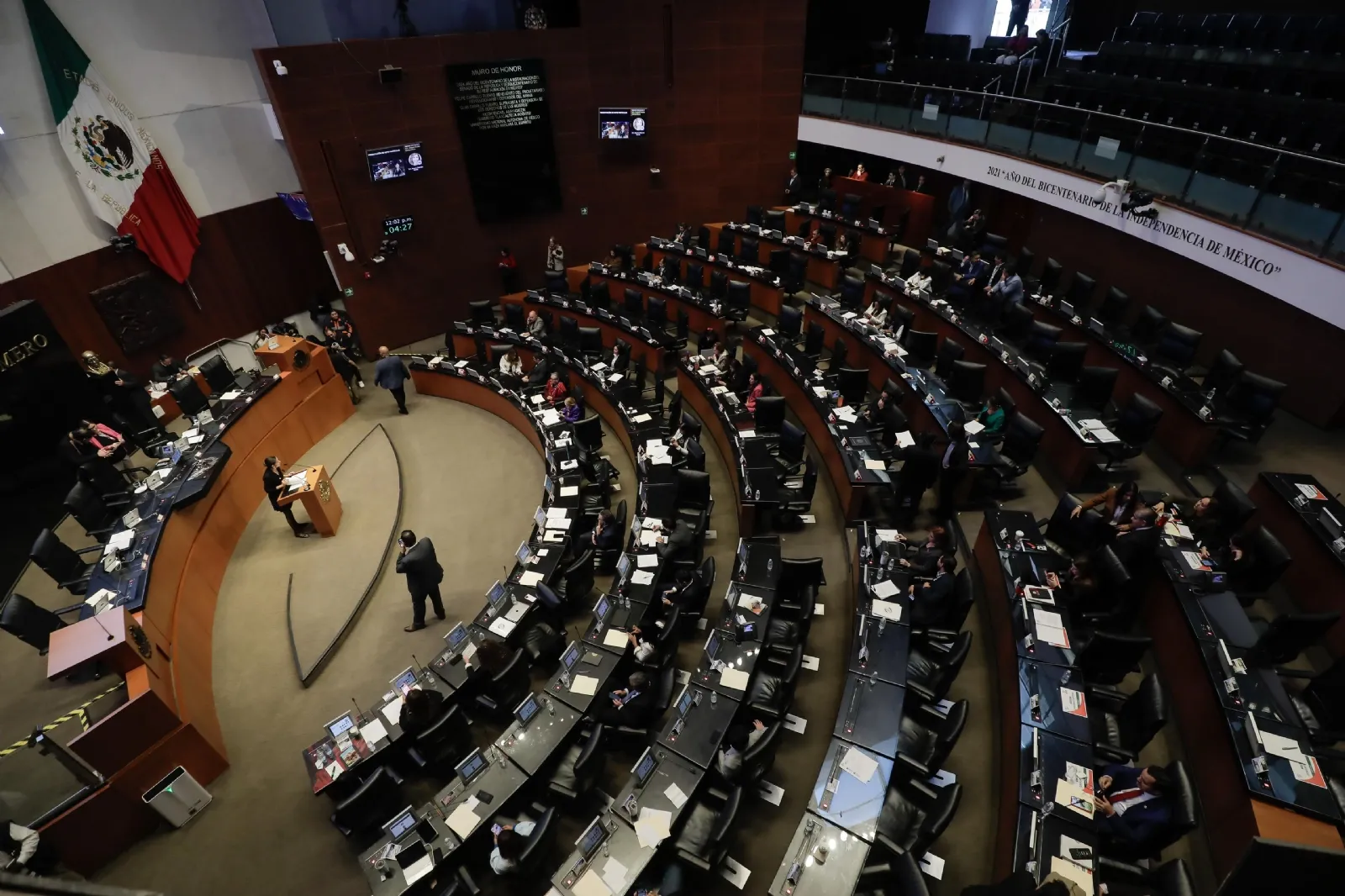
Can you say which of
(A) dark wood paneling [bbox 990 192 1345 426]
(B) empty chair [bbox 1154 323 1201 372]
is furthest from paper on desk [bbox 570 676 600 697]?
(A) dark wood paneling [bbox 990 192 1345 426]

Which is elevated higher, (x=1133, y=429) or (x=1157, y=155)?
(x=1157, y=155)

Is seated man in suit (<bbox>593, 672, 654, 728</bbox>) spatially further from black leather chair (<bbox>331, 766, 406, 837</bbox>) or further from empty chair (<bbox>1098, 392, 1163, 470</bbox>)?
empty chair (<bbox>1098, 392, 1163, 470</bbox>)

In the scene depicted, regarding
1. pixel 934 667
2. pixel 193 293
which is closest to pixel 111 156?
pixel 193 293

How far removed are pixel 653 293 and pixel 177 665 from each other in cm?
1094

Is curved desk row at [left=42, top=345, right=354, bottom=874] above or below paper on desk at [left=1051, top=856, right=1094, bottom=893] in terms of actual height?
below

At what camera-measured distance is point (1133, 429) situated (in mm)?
8875

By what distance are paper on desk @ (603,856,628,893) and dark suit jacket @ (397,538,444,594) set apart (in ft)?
14.2

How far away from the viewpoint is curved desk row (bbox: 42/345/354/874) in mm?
6453

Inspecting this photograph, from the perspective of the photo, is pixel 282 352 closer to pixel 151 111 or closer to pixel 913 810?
pixel 151 111

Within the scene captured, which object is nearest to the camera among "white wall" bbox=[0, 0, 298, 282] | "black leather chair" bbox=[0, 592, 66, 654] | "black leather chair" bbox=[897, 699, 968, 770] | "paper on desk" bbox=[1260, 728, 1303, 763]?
"paper on desk" bbox=[1260, 728, 1303, 763]

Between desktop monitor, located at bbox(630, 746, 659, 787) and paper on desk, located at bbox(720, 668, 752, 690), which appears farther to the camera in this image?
paper on desk, located at bbox(720, 668, 752, 690)

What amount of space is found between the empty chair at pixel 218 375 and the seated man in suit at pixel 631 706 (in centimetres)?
1051

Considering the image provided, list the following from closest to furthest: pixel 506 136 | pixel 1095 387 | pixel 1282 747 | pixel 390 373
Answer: pixel 1282 747
pixel 1095 387
pixel 390 373
pixel 506 136

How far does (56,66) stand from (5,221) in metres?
2.78
